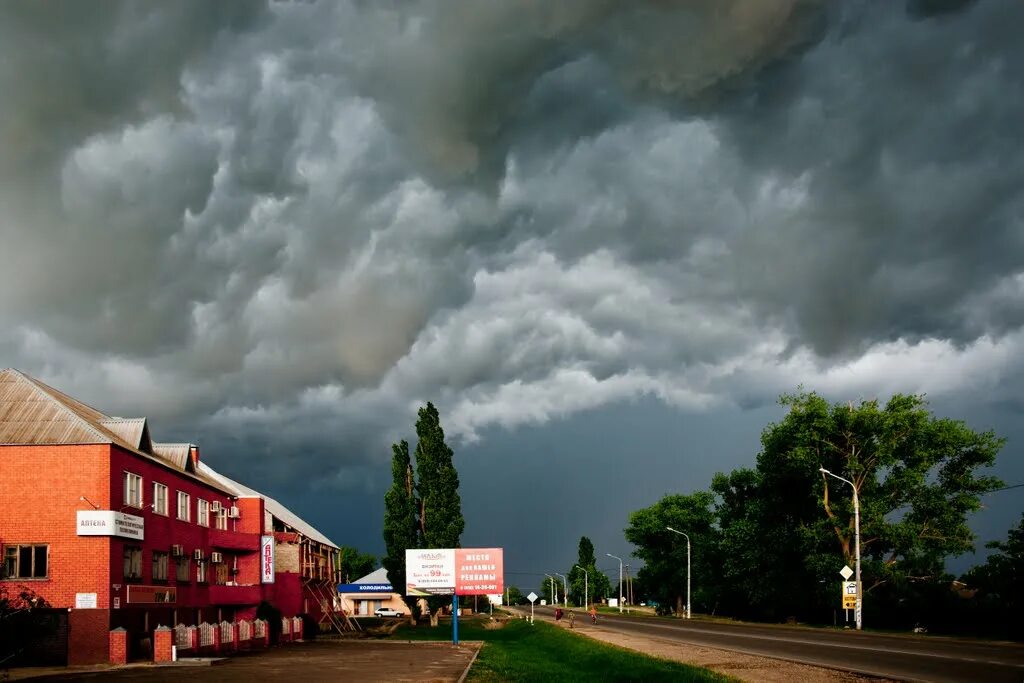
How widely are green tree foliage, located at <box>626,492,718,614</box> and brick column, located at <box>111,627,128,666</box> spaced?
277 feet

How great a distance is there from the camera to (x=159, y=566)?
48.9m

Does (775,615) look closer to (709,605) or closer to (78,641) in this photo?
(709,605)

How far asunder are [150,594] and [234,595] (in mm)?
14561

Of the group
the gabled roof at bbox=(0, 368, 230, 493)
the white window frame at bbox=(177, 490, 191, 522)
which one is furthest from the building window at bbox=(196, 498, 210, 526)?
the gabled roof at bbox=(0, 368, 230, 493)

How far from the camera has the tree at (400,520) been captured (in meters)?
79.8

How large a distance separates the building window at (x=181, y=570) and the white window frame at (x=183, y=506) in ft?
7.59

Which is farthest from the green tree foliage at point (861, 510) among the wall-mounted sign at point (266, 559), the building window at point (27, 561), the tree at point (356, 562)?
the tree at point (356, 562)

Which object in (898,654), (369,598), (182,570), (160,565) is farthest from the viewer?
(369,598)

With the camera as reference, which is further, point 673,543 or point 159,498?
point 673,543

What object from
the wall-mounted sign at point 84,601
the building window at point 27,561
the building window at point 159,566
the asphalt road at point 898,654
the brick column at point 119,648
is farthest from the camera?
the building window at point 159,566

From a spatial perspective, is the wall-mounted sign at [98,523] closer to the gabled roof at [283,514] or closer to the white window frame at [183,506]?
the white window frame at [183,506]

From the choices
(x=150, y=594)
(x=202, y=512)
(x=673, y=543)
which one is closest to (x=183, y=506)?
(x=202, y=512)

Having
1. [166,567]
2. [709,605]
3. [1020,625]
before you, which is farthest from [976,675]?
[709,605]

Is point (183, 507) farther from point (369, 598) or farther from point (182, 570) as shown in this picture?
point (369, 598)
